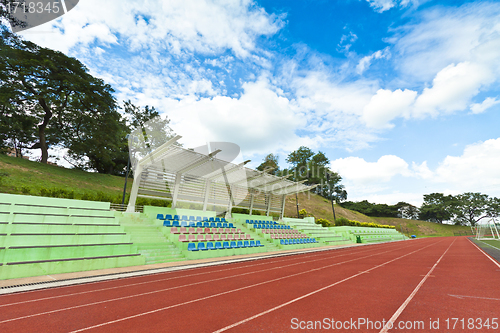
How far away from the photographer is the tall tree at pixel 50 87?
24484 mm

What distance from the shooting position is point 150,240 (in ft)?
41.9

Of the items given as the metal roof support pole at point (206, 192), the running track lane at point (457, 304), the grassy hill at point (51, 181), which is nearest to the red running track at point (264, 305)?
the running track lane at point (457, 304)

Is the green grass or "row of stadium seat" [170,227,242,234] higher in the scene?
the green grass

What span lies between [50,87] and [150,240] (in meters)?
26.9

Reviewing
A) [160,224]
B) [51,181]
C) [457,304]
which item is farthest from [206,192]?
[457,304]

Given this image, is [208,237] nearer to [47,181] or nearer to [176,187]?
[176,187]

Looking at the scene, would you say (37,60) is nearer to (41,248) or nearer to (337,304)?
(41,248)

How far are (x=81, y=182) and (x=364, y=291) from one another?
100ft

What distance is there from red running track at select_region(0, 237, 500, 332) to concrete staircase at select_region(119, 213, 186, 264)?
11.0ft

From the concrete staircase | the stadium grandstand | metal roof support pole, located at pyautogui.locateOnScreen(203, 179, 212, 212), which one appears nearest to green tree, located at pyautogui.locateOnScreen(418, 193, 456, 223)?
the stadium grandstand

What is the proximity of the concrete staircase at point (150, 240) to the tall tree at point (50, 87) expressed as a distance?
21.1 metres

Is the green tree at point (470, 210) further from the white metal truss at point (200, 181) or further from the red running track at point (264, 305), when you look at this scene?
the red running track at point (264, 305)

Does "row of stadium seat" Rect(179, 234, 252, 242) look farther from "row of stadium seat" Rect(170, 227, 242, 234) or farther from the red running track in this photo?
the red running track

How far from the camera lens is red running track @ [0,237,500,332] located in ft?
13.6
